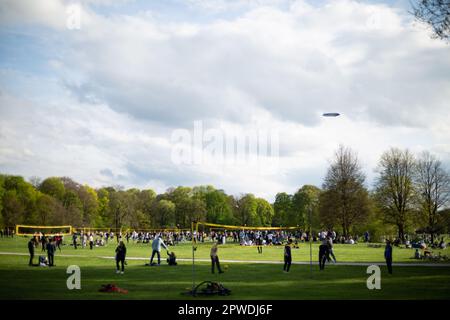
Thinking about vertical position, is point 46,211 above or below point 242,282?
above

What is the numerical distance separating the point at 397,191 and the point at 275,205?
62.8 metres

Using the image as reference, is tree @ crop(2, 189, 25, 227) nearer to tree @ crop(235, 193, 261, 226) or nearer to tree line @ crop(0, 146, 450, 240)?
tree line @ crop(0, 146, 450, 240)

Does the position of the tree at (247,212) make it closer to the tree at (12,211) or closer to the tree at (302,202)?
the tree at (302,202)

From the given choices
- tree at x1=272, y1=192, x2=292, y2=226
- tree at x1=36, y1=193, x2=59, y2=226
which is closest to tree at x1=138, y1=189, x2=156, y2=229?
tree at x1=36, y1=193, x2=59, y2=226

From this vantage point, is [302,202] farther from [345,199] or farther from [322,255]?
[322,255]

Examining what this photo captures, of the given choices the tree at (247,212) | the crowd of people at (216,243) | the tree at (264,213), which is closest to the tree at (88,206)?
the tree at (247,212)

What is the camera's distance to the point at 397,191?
260ft

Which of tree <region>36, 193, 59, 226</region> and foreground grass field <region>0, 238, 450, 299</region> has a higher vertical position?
tree <region>36, 193, 59, 226</region>

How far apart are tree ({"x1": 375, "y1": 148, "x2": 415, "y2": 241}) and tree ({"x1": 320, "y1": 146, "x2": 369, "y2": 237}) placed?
2931 millimetres

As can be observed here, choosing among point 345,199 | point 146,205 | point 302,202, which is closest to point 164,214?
point 146,205

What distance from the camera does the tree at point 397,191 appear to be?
3063 inches

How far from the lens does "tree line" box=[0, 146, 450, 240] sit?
79.0 meters
